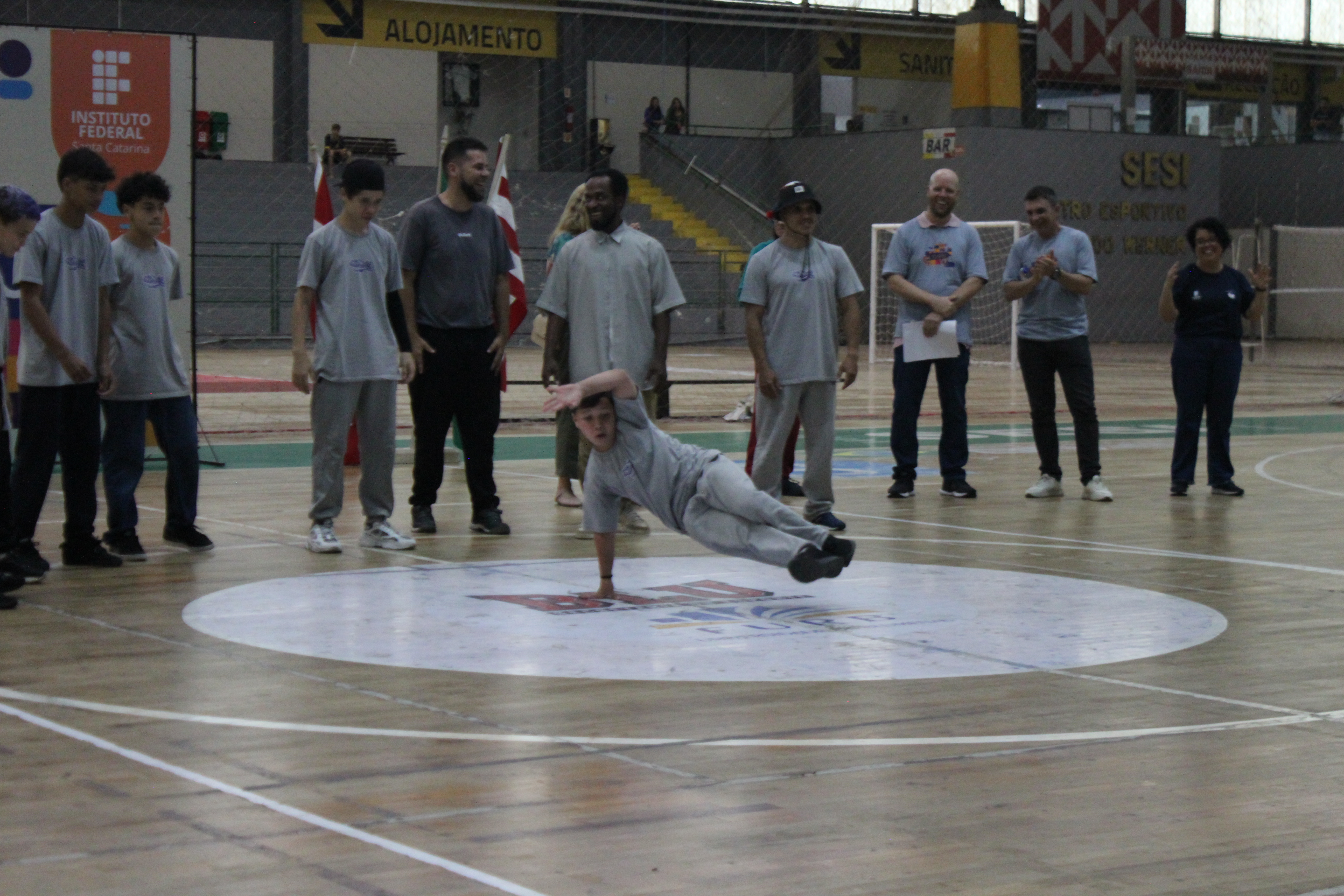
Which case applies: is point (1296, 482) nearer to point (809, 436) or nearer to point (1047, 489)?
point (1047, 489)

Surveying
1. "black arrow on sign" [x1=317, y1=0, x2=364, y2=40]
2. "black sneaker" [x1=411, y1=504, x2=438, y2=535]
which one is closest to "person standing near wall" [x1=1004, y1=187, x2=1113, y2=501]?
"black sneaker" [x1=411, y1=504, x2=438, y2=535]

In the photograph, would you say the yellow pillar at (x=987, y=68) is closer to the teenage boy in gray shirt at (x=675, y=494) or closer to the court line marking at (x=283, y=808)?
the teenage boy in gray shirt at (x=675, y=494)

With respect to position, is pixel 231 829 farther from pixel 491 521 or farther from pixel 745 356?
pixel 745 356

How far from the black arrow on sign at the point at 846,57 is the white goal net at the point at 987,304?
577cm

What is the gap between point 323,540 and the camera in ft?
26.6

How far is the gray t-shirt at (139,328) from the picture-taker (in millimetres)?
7855

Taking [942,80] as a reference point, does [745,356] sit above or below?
below

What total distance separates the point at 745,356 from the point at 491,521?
815 inches

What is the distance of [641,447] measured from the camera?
658 cm

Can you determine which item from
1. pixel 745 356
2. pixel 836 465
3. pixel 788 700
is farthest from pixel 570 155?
pixel 788 700

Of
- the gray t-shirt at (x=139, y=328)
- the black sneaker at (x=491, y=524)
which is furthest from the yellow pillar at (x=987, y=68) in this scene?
the gray t-shirt at (x=139, y=328)

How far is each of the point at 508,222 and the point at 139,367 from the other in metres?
5.30

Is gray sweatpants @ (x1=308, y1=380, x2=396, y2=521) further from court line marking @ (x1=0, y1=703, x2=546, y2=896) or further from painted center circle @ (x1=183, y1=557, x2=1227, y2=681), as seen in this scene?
court line marking @ (x1=0, y1=703, x2=546, y2=896)

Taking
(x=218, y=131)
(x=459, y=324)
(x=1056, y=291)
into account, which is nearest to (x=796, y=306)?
(x=459, y=324)
